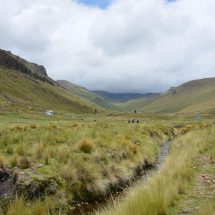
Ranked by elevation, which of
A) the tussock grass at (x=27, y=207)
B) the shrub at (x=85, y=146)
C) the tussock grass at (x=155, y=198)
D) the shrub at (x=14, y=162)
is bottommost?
the tussock grass at (x=27, y=207)

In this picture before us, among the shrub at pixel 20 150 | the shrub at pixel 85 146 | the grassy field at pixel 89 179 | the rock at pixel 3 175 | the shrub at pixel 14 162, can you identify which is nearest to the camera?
the grassy field at pixel 89 179

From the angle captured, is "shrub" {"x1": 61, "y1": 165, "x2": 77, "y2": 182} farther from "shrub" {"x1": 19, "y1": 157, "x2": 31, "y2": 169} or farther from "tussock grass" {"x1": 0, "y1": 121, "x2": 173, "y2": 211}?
"shrub" {"x1": 19, "y1": 157, "x2": 31, "y2": 169}

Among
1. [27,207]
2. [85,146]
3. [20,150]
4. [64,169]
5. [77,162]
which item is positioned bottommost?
[27,207]

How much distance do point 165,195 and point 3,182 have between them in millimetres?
5652

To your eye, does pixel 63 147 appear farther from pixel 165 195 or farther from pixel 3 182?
pixel 165 195

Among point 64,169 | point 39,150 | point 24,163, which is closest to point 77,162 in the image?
point 64,169

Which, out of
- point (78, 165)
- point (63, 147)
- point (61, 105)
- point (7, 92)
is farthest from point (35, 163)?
point (61, 105)

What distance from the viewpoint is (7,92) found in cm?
15912

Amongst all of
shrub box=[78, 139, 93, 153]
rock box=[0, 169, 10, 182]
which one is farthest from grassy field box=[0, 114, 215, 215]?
rock box=[0, 169, 10, 182]

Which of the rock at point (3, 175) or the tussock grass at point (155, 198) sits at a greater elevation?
the tussock grass at point (155, 198)

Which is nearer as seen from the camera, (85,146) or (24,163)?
(24,163)

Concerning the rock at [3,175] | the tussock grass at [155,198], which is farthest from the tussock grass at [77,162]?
the tussock grass at [155,198]

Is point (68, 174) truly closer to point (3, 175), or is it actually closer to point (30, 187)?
point (30, 187)

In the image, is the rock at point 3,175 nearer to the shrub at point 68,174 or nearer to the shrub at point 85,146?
the shrub at point 68,174
